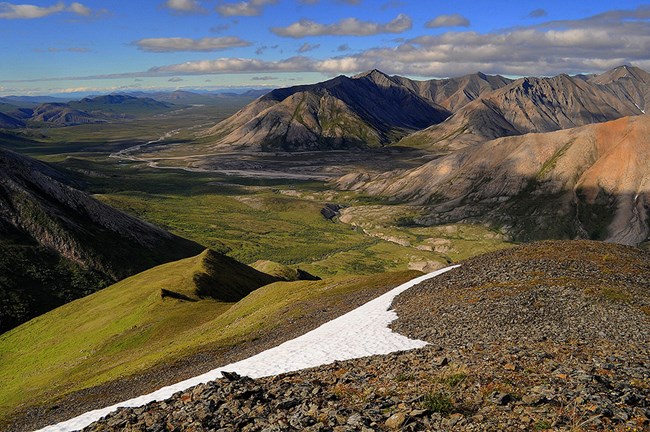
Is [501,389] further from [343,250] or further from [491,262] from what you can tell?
[343,250]

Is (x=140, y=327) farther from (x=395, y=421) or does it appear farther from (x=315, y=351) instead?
(x=395, y=421)

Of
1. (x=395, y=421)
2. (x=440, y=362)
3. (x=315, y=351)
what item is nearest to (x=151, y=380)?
(x=315, y=351)

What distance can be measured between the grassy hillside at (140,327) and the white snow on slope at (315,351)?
1067cm

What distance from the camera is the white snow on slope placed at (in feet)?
93.7

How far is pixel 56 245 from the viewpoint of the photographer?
111 m

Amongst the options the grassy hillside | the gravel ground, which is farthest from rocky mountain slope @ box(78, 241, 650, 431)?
the grassy hillside

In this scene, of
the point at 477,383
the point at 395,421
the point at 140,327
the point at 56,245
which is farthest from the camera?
the point at 56,245

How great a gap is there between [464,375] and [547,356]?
5.87 metres

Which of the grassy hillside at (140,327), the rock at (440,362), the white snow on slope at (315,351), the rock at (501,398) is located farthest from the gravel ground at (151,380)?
the rock at (501,398)

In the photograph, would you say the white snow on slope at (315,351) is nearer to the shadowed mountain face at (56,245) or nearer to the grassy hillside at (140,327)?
the grassy hillside at (140,327)

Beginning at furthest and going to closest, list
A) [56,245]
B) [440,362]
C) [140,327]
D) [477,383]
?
[56,245]
[140,327]
[440,362]
[477,383]

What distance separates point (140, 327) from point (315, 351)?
1647 inches

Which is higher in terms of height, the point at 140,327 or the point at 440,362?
the point at 440,362

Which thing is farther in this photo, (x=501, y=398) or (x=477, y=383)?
(x=477, y=383)
